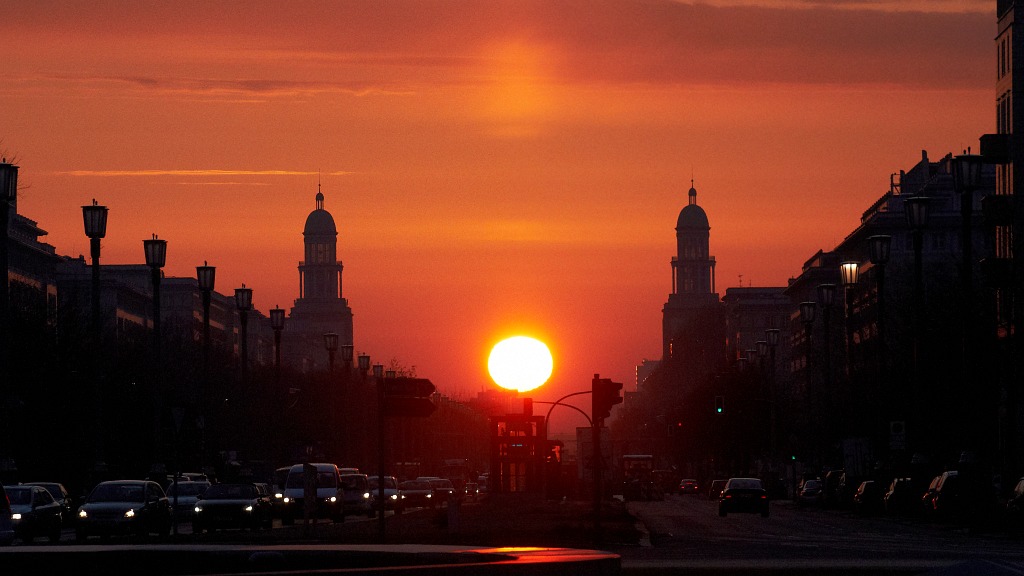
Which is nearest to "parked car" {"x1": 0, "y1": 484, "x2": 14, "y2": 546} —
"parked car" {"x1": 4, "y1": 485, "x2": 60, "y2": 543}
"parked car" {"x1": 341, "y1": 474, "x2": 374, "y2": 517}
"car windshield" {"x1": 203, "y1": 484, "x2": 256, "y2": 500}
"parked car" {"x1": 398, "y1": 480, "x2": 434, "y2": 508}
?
"parked car" {"x1": 4, "y1": 485, "x2": 60, "y2": 543}

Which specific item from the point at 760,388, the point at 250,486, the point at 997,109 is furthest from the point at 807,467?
the point at 250,486

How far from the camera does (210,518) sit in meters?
51.6

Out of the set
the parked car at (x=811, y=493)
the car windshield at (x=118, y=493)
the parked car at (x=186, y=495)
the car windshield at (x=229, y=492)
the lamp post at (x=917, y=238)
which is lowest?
the parked car at (x=811, y=493)

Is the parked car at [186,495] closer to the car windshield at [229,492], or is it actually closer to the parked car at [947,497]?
the car windshield at [229,492]

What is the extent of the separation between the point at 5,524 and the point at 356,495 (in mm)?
36487

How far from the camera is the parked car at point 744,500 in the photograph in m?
70.4

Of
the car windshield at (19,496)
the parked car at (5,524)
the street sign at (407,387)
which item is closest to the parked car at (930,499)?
the car windshield at (19,496)

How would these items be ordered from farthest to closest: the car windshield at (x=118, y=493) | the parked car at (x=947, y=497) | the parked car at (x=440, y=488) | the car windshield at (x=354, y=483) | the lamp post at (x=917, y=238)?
the parked car at (x=440, y=488)
the car windshield at (x=354, y=483)
the parked car at (x=947, y=497)
the lamp post at (x=917, y=238)
the car windshield at (x=118, y=493)

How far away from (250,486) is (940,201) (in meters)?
105

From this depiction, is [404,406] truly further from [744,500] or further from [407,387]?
[744,500]

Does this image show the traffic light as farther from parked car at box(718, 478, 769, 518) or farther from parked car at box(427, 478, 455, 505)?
parked car at box(427, 478, 455, 505)

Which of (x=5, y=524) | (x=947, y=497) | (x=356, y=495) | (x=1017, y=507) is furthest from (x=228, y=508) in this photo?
(x=947, y=497)

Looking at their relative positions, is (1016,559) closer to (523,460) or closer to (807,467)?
(523,460)

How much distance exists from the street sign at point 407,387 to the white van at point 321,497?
2626 centimetres
